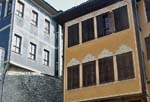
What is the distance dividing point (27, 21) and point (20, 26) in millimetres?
1168

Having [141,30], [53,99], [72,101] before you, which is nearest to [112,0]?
[141,30]

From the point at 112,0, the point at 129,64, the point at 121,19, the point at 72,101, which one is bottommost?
the point at 72,101

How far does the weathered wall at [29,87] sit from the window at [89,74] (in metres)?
6.49

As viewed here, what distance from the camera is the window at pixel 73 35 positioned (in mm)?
16969

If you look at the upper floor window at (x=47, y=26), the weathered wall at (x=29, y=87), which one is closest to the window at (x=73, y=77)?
the weathered wall at (x=29, y=87)

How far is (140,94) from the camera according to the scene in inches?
507

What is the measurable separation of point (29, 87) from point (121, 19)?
32.1ft

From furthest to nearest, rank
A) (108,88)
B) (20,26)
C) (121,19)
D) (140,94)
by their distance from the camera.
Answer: (20,26)
(121,19)
(108,88)
(140,94)

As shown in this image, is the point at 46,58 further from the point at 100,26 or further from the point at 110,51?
the point at 110,51

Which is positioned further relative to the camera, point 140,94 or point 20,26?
point 20,26

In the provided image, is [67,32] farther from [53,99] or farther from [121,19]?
[53,99]

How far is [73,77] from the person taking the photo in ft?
52.3

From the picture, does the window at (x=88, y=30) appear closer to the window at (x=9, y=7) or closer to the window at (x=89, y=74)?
the window at (x=89, y=74)

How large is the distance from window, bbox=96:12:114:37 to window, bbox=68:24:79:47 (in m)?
1.72
